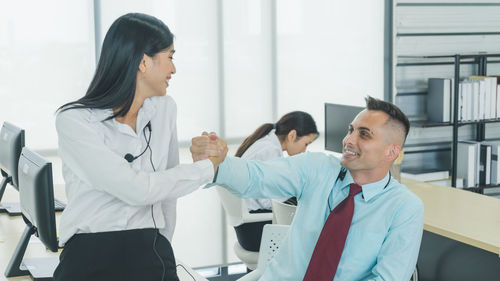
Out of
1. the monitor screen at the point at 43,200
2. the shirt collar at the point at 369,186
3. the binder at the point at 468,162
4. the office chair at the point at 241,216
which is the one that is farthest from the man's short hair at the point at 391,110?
the binder at the point at 468,162

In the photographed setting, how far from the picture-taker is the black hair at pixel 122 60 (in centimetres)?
171

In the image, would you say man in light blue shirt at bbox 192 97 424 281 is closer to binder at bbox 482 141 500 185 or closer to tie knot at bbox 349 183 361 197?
tie knot at bbox 349 183 361 197

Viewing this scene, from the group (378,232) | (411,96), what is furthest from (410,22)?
(378,232)

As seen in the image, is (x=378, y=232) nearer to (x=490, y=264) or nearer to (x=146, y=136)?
(x=146, y=136)

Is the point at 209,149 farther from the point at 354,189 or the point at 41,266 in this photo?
the point at 41,266

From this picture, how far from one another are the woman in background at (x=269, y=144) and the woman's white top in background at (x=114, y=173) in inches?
67.4

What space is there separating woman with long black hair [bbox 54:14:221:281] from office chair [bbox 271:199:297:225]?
127cm

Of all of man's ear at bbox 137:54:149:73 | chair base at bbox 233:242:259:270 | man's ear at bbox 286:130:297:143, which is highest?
man's ear at bbox 137:54:149:73

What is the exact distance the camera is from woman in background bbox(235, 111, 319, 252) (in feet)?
11.5

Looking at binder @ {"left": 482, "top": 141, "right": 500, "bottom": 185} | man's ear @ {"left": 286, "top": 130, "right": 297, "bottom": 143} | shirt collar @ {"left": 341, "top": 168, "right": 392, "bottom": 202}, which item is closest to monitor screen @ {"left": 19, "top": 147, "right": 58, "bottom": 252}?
shirt collar @ {"left": 341, "top": 168, "right": 392, "bottom": 202}

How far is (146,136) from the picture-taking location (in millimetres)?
1792

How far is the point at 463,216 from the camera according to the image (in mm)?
3133

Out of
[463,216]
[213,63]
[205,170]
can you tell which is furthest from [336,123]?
[205,170]

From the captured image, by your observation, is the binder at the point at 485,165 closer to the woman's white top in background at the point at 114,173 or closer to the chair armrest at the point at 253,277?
the chair armrest at the point at 253,277
